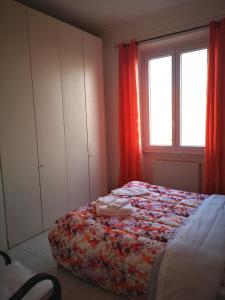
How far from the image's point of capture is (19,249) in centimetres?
256

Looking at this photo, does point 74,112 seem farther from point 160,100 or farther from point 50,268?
point 50,268

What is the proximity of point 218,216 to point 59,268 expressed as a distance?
1.54m

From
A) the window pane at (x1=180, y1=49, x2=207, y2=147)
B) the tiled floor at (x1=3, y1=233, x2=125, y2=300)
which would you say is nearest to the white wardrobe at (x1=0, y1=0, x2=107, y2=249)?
the tiled floor at (x1=3, y1=233, x2=125, y2=300)

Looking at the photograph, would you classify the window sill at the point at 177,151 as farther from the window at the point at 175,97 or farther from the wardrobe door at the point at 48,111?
the wardrobe door at the point at 48,111

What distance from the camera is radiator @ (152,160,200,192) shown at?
3.40 metres

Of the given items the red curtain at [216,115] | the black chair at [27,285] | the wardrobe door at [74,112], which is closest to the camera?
the black chair at [27,285]

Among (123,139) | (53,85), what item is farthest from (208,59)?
(53,85)

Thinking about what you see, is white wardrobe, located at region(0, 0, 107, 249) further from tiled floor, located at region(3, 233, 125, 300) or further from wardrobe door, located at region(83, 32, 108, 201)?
tiled floor, located at region(3, 233, 125, 300)

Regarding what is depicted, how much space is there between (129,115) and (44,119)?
1433 mm

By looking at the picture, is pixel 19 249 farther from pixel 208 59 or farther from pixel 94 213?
pixel 208 59

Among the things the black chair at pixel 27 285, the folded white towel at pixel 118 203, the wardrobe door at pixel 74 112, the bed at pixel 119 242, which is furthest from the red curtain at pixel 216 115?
the black chair at pixel 27 285

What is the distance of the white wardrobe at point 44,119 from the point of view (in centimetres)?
252

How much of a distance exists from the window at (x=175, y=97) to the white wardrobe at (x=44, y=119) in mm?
861

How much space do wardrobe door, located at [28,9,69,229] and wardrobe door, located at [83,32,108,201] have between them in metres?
0.60
